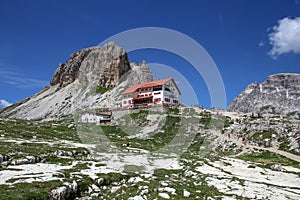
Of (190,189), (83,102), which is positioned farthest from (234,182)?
(83,102)

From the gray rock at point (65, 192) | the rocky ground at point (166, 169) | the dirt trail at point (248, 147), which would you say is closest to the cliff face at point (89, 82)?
the dirt trail at point (248, 147)

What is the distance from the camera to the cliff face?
142375 millimetres

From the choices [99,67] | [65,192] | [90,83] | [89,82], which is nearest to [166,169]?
[65,192]

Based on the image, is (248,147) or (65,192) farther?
(248,147)

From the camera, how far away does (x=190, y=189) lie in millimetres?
20547

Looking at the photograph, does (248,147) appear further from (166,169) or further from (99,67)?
(99,67)

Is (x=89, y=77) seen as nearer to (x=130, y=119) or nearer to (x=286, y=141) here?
(x=130, y=119)

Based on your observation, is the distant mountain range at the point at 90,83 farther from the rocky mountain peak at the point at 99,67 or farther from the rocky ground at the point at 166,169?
the rocky ground at the point at 166,169

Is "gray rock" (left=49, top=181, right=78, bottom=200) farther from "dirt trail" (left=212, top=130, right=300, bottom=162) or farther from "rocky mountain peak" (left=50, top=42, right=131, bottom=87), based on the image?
"rocky mountain peak" (left=50, top=42, right=131, bottom=87)

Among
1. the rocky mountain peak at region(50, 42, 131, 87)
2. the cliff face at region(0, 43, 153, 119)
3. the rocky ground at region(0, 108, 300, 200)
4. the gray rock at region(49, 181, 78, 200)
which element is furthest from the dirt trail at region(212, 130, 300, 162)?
the rocky mountain peak at region(50, 42, 131, 87)

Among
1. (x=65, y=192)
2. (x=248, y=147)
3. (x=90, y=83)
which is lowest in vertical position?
(x=65, y=192)

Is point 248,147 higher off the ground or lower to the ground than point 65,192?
higher

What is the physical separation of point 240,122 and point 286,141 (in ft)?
69.8

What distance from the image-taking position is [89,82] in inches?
6909
